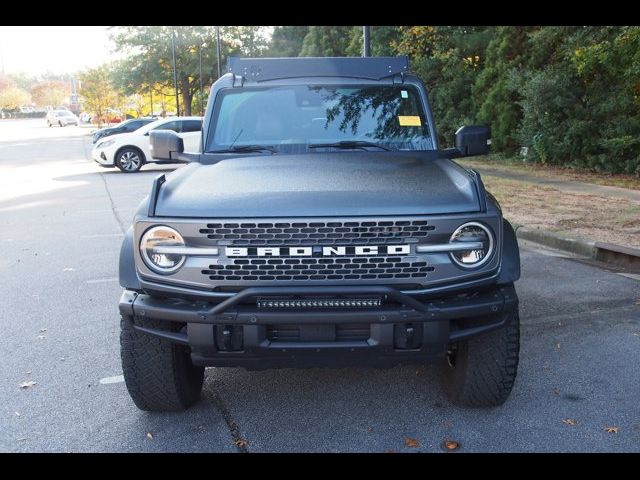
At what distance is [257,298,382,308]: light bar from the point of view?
3137mm

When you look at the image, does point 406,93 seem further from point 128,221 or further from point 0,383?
point 128,221

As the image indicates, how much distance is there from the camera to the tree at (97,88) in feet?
171

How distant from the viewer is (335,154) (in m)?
4.37

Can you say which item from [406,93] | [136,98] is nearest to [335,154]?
[406,93]

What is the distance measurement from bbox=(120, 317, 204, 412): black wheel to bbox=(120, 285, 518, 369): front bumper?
0.77 ft

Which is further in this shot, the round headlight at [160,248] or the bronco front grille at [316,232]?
the round headlight at [160,248]

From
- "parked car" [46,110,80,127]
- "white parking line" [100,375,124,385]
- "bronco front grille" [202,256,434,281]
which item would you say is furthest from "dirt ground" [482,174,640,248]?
"parked car" [46,110,80,127]

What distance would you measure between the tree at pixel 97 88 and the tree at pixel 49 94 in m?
66.8

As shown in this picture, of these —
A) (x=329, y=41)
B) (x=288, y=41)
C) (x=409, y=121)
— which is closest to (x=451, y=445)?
(x=409, y=121)

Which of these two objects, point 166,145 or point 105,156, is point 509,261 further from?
point 105,156

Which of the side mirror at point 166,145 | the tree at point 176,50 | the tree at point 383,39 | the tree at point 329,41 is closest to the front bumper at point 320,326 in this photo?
the side mirror at point 166,145

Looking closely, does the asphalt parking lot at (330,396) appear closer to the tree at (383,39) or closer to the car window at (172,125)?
the car window at (172,125)

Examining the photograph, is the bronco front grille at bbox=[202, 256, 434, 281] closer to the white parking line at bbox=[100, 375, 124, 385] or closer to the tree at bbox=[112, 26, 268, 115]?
the white parking line at bbox=[100, 375, 124, 385]
